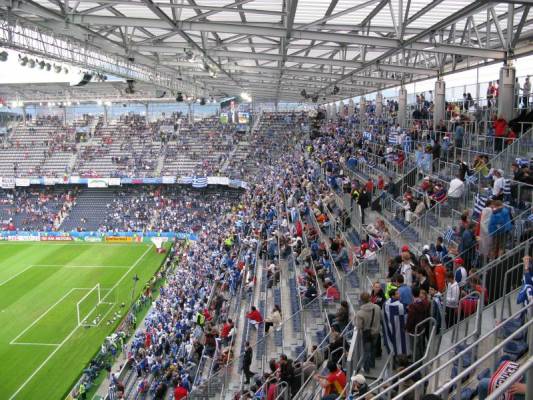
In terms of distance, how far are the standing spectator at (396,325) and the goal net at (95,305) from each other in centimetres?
2119

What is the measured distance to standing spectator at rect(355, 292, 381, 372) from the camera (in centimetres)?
726

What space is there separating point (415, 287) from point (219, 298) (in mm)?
10639

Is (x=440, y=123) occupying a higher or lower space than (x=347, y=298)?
higher

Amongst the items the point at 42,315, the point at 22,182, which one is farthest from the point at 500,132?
the point at 22,182

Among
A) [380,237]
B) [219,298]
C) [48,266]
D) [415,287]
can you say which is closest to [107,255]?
[48,266]

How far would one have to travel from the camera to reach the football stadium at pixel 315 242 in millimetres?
7082

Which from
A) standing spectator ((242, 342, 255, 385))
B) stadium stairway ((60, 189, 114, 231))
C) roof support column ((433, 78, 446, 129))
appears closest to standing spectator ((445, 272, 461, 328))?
standing spectator ((242, 342, 255, 385))

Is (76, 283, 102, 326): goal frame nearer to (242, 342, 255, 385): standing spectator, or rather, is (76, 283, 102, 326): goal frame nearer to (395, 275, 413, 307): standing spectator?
(242, 342, 255, 385): standing spectator

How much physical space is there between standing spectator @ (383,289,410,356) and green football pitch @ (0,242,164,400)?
628 inches

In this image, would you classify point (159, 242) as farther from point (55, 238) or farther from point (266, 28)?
point (266, 28)

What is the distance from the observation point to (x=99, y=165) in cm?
5331

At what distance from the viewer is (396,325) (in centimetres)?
696

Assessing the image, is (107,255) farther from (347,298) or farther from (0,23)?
(347,298)

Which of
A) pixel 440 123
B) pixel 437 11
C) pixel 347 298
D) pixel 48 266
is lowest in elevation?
pixel 48 266
